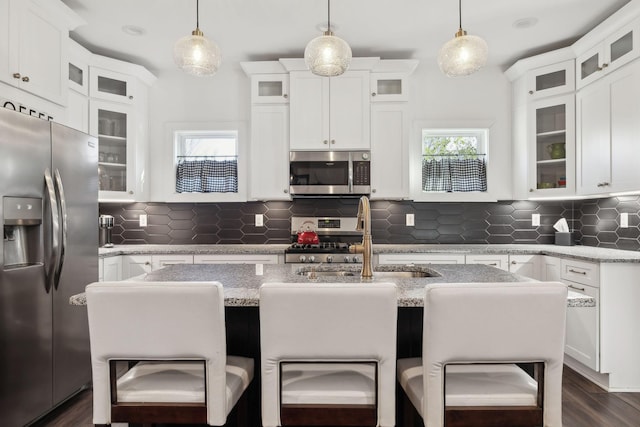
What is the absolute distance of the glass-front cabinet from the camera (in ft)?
11.0

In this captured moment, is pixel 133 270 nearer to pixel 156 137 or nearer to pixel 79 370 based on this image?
pixel 79 370

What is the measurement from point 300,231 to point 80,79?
2.38m

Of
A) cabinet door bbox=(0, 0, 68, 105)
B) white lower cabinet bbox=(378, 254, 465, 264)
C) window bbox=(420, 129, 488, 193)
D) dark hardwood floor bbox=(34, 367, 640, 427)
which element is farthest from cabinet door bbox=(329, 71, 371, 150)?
dark hardwood floor bbox=(34, 367, 640, 427)

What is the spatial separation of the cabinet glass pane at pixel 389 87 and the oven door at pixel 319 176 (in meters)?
0.73

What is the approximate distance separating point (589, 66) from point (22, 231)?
13.7ft

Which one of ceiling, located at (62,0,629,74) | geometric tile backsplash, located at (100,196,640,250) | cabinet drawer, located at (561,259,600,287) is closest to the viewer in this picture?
cabinet drawer, located at (561,259,600,287)

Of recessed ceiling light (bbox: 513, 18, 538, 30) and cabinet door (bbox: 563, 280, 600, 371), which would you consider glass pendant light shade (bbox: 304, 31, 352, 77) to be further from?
cabinet door (bbox: 563, 280, 600, 371)

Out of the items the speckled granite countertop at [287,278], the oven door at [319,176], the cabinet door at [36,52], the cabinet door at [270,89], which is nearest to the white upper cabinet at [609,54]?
the speckled granite countertop at [287,278]

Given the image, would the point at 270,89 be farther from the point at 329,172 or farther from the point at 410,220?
the point at 410,220

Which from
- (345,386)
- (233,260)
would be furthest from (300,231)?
(345,386)

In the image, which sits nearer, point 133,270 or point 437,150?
point 133,270

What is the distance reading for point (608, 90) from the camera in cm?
288

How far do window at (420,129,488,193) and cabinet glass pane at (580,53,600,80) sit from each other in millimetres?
925

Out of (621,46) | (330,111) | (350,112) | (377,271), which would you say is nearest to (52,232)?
(377,271)
